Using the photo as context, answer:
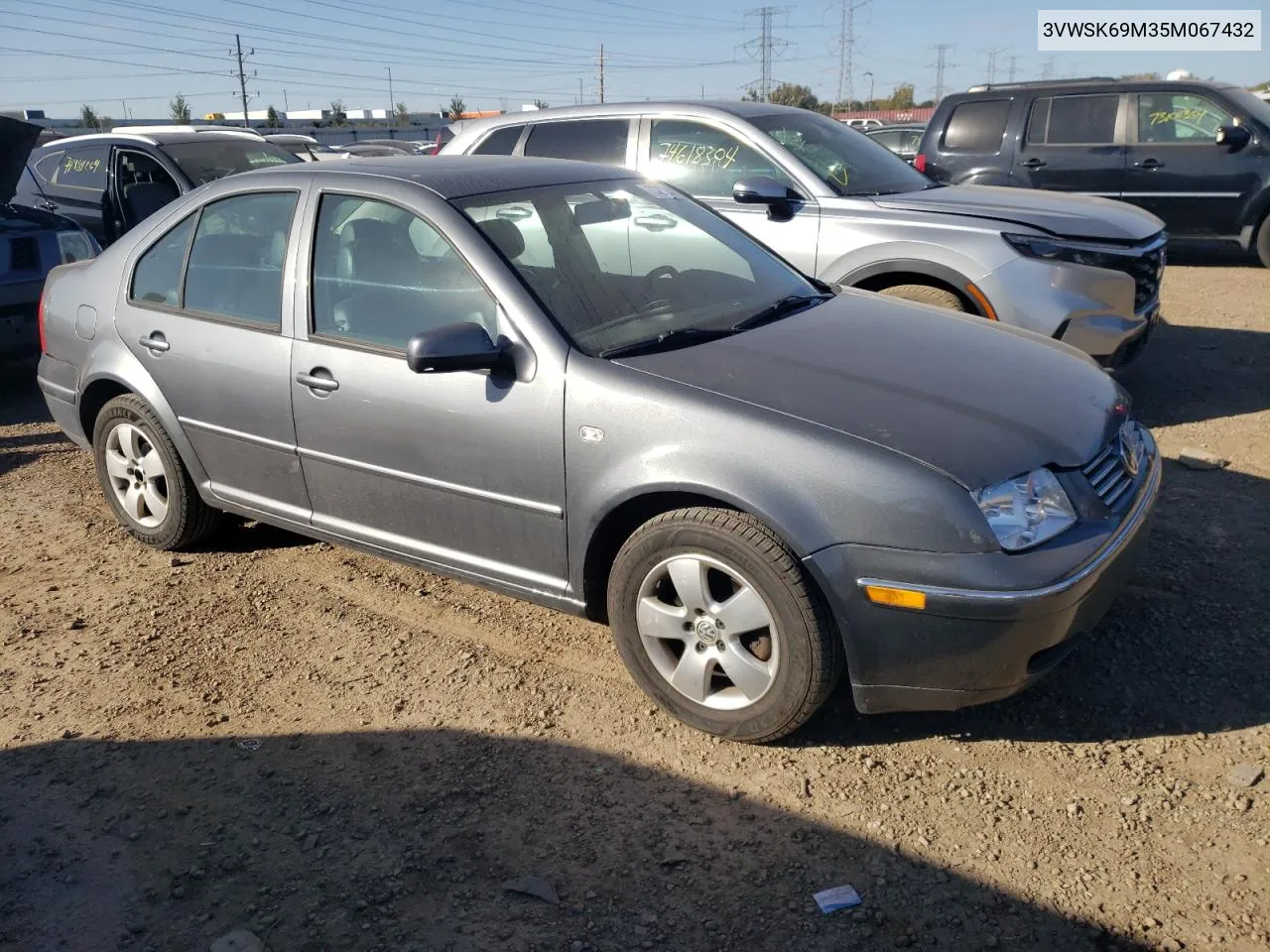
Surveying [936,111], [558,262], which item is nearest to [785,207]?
[558,262]

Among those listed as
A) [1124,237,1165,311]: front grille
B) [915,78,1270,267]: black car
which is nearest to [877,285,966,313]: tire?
[1124,237,1165,311]: front grille

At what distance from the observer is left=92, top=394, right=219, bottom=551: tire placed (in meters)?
4.59

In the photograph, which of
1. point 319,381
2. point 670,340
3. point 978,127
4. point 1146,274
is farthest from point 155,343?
point 978,127

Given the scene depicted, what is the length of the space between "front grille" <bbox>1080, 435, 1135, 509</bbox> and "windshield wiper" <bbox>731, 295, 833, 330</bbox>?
47.2 inches

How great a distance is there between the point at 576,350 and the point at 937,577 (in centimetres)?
132

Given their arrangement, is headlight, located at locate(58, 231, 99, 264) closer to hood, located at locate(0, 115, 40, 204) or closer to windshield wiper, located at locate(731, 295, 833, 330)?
hood, located at locate(0, 115, 40, 204)

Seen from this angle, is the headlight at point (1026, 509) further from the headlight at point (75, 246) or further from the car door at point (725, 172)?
the headlight at point (75, 246)

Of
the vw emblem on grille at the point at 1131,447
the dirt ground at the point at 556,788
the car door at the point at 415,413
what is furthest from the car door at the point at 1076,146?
the car door at the point at 415,413

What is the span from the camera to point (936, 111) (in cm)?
1152

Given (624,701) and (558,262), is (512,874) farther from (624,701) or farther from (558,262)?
(558,262)

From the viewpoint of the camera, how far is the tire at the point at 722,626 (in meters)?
2.96

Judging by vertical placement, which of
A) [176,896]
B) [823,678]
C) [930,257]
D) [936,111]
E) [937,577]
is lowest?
[176,896]

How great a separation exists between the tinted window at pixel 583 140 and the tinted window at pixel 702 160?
0.82 ft

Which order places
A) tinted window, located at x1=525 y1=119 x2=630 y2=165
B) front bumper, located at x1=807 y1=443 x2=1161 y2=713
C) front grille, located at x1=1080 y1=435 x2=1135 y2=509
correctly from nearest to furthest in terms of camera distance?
front bumper, located at x1=807 y1=443 x2=1161 y2=713 → front grille, located at x1=1080 y1=435 x2=1135 y2=509 → tinted window, located at x1=525 y1=119 x2=630 y2=165
